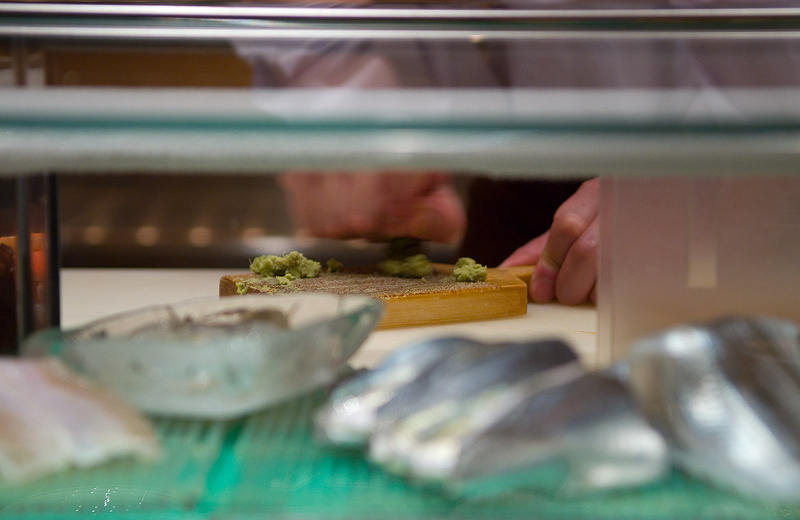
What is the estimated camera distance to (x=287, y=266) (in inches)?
40.2

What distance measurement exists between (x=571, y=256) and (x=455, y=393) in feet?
1.08

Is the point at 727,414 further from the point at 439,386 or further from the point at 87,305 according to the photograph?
the point at 87,305

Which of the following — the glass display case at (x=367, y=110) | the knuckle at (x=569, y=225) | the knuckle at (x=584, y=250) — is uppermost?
the glass display case at (x=367, y=110)

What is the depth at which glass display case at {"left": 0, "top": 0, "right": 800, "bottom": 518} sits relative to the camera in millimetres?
350

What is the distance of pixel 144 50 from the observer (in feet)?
1.27

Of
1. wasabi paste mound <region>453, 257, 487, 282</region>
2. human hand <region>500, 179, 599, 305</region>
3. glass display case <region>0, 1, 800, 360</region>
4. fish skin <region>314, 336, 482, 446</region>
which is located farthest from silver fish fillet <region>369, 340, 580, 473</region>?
wasabi paste mound <region>453, 257, 487, 282</region>

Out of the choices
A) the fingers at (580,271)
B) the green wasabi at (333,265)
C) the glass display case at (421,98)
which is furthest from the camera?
the green wasabi at (333,265)

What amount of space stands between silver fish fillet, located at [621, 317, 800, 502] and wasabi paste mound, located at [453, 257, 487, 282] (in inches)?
20.5

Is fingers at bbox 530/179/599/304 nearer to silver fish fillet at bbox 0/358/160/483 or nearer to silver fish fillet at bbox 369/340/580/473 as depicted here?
silver fish fillet at bbox 369/340/580/473

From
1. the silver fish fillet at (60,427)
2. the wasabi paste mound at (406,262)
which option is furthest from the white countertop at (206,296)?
the wasabi paste mound at (406,262)

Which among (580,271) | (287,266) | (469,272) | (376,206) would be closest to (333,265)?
(287,266)

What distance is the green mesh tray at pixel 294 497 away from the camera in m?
0.36

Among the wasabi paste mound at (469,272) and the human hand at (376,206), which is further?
the wasabi paste mound at (469,272)

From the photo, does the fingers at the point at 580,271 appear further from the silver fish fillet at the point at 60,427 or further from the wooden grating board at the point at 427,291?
the silver fish fillet at the point at 60,427
